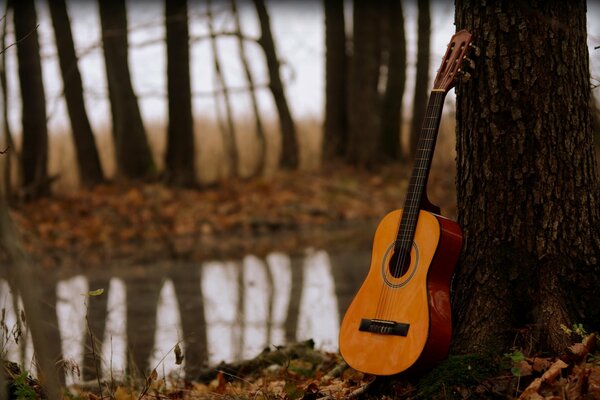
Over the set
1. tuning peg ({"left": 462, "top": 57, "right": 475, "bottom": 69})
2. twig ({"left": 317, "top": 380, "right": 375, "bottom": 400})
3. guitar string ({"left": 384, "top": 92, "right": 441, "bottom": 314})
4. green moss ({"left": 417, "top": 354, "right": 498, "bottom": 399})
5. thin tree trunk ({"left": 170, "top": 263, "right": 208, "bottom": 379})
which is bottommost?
thin tree trunk ({"left": 170, "top": 263, "right": 208, "bottom": 379})

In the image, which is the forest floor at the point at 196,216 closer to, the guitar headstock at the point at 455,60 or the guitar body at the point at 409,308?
the guitar body at the point at 409,308

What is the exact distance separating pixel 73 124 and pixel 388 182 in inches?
221

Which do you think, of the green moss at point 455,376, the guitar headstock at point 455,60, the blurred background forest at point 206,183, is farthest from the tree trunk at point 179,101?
the green moss at point 455,376

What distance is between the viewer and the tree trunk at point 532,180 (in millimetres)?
3789

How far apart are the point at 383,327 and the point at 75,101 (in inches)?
434

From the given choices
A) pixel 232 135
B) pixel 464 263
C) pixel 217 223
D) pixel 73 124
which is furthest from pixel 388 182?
pixel 464 263

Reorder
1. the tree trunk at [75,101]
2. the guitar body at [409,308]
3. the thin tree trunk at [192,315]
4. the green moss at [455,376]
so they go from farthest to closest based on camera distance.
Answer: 1. the tree trunk at [75,101]
2. the thin tree trunk at [192,315]
3. the guitar body at [409,308]
4. the green moss at [455,376]

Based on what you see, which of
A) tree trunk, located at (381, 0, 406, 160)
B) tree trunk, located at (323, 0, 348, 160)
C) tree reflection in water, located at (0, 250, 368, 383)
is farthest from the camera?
tree trunk, located at (381, 0, 406, 160)

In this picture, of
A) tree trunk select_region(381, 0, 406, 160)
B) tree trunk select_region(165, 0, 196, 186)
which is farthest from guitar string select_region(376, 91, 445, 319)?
tree trunk select_region(381, 0, 406, 160)

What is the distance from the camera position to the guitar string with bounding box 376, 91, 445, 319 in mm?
3824

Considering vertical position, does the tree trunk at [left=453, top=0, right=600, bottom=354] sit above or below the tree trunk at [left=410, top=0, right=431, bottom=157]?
below

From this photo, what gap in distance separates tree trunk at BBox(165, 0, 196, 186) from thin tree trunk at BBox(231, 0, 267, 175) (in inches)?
74.1

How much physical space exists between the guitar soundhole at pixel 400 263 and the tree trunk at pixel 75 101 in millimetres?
10304

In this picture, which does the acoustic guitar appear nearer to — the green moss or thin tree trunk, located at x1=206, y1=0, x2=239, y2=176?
the green moss
